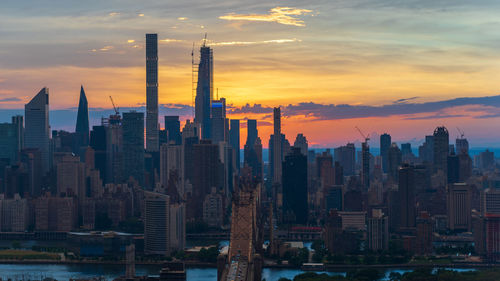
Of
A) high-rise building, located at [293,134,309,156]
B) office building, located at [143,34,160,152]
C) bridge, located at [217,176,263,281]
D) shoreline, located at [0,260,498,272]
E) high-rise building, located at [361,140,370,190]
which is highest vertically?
office building, located at [143,34,160,152]

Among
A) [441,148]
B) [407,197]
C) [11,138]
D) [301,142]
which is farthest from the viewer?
[301,142]

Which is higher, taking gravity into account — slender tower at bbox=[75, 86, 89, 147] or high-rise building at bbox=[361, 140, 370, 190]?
slender tower at bbox=[75, 86, 89, 147]

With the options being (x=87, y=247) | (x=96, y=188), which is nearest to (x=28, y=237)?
(x=87, y=247)

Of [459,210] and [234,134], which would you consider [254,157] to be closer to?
[234,134]

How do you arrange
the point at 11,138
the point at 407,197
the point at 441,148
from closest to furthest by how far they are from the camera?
the point at 407,197
the point at 441,148
the point at 11,138

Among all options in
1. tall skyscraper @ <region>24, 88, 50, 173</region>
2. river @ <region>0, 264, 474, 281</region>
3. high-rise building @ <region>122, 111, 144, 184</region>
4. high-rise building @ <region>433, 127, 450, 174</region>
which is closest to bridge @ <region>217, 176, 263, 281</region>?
river @ <region>0, 264, 474, 281</region>

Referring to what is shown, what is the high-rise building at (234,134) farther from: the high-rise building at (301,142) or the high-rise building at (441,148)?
the high-rise building at (441,148)

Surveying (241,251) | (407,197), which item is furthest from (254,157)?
(241,251)

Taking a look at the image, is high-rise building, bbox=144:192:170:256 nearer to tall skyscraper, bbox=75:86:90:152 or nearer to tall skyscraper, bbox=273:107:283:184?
tall skyscraper, bbox=273:107:283:184
